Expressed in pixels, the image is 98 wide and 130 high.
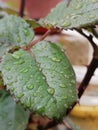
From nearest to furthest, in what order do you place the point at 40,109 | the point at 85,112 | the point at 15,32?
the point at 40,109, the point at 15,32, the point at 85,112

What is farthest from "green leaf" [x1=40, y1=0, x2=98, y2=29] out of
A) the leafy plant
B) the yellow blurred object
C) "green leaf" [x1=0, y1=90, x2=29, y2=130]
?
the yellow blurred object

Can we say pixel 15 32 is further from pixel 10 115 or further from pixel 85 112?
pixel 85 112

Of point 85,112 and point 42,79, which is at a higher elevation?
point 42,79

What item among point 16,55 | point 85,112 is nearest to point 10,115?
point 16,55

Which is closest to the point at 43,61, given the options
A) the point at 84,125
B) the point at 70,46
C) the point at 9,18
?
the point at 9,18

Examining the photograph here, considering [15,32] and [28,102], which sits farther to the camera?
[15,32]

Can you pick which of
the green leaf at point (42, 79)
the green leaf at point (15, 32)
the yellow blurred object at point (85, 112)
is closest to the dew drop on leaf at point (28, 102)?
the green leaf at point (42, 79)
